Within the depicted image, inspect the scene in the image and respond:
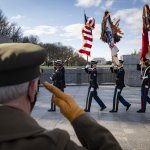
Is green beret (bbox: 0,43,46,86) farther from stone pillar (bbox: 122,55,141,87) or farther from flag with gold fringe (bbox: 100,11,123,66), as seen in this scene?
stone pillar (bbox: 122,55,141,87)

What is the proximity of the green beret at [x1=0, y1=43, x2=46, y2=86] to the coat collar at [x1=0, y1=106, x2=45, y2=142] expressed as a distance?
12 cm

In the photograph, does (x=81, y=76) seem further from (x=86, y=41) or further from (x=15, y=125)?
(x=15, y=125)

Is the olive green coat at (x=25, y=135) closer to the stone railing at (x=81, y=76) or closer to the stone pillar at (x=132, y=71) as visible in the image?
the stone pillar at (x=132, y=71)

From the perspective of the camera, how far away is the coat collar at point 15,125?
1431 mm

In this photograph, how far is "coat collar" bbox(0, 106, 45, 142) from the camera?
1.43 meters

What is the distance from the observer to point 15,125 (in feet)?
4.75

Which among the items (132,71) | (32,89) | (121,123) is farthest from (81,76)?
(32,89)

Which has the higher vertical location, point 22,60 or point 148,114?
point 22,60

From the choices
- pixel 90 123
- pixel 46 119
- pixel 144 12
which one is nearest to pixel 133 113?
pixel 46 119

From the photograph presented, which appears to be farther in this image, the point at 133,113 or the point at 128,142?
the point at 133,113

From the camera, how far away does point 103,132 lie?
5.46ft

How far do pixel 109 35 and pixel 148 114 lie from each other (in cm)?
523

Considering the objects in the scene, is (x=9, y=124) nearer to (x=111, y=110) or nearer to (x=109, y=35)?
(x=111, y=110)

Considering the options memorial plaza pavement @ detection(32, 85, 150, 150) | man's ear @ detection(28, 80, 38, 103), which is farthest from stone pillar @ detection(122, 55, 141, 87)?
man's ear @ detection(28, 80, 38, 103)
